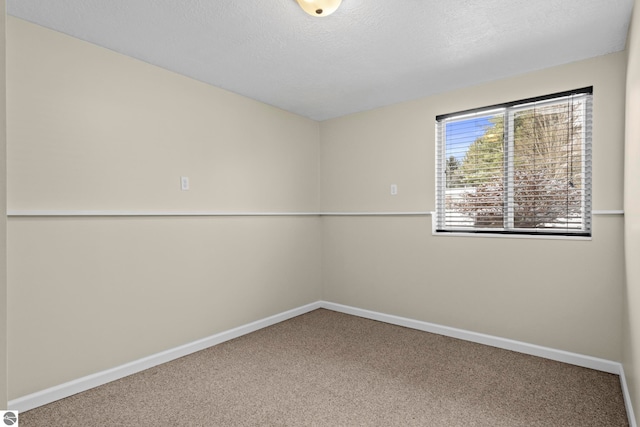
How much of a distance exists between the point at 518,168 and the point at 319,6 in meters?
2.07

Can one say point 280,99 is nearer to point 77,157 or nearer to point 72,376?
point 77,157

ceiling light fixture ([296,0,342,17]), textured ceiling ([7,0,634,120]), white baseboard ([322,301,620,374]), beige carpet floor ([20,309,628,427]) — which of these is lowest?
beige carpet floor ([20,309,628,427])

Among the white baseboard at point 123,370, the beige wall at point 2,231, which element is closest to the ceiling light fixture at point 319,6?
the beige wall at point 2,231

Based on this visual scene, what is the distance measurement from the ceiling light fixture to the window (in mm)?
1791

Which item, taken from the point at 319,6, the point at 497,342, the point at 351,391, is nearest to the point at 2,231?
the point at 319,6

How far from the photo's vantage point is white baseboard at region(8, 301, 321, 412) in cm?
200

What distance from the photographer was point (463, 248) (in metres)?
3.07

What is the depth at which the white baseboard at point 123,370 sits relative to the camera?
200cm

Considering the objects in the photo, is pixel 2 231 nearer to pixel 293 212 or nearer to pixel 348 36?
pixel 348 36

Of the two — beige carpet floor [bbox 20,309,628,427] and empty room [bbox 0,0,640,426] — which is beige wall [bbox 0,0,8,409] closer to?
empty room [bbox 0,0,640,426]

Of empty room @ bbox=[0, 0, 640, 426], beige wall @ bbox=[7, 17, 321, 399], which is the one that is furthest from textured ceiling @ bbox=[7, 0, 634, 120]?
beige wall @ bbox=[7, 17, 321, 399]

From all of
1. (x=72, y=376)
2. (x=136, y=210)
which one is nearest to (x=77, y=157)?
(x=136, y=210)

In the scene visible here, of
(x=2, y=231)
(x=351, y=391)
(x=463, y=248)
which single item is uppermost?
(x=2, y=231)

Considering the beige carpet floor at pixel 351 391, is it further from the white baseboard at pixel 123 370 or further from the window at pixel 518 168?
the window at pixel 518 168
